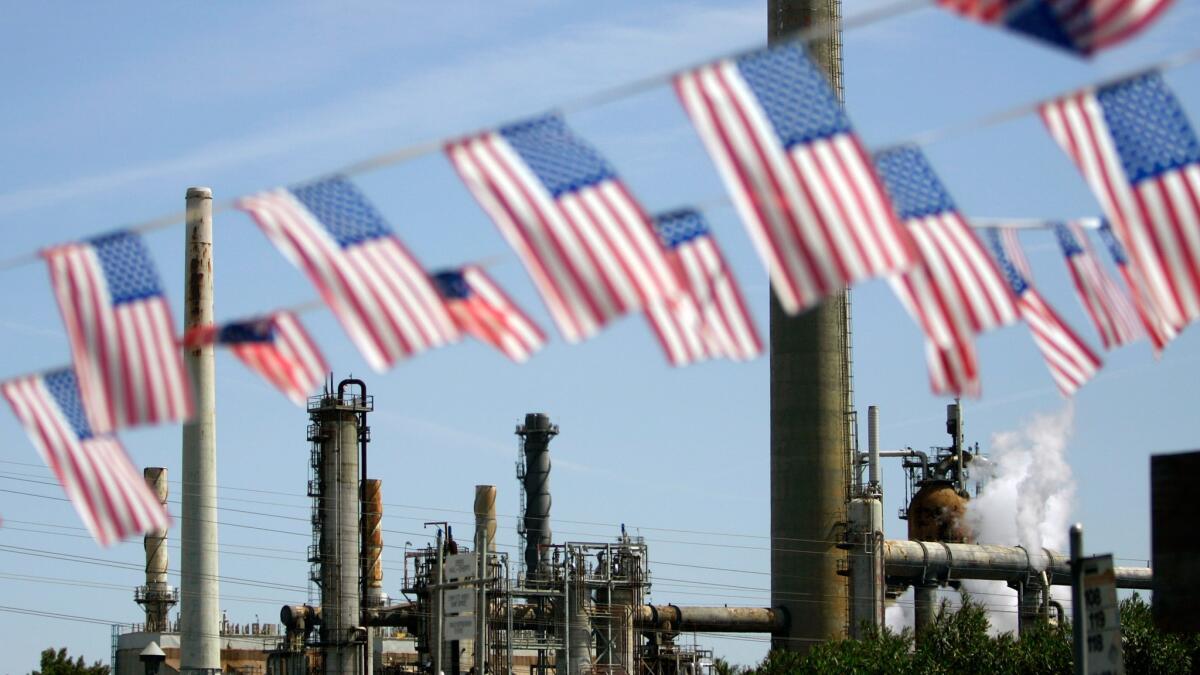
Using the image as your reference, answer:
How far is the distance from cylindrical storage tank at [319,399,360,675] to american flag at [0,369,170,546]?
48.4 meters

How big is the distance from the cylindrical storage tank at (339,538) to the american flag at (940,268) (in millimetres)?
51769

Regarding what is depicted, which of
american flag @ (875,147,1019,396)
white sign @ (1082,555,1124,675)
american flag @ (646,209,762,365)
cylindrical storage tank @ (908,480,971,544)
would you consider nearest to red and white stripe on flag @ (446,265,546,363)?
american flag @ (646,209,762,365)

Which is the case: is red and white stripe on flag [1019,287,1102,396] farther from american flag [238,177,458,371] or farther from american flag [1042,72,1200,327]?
american flag [238,177,458,371]

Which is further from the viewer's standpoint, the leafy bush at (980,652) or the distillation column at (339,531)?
the distillation column at (339,531)

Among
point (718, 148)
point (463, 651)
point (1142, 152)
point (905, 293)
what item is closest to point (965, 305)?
point (905, 293)

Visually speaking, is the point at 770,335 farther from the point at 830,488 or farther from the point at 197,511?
the point at 197,511

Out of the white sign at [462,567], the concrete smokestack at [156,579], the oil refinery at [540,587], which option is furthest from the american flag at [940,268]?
the concrete smokestack at [156,579]

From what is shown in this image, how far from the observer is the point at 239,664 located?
8356 centimetres

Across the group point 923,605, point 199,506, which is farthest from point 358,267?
point 923,605

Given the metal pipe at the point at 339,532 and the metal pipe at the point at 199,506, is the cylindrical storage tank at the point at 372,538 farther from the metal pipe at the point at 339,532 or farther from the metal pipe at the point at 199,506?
the metal pipe at the point at 199,506

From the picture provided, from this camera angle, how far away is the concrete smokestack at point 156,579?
81744 millimetres

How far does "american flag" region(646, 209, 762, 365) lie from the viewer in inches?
600

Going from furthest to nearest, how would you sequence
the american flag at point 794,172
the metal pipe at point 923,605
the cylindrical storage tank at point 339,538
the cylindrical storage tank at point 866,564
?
the metal pipe at point 923,605 < the cylindrical storage tank at point 866,564 < the cylindrical storage tank at point 339,538 < the american flag at point 794,172

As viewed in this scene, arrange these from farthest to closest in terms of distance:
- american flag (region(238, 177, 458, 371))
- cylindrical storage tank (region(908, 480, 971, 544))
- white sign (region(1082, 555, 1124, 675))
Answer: cylindrical storage tank (region(908, 480, 971, 544)), white sign (region(1082, 555, 1124, 675)), american flag (region(238, 177, 458, 371))
